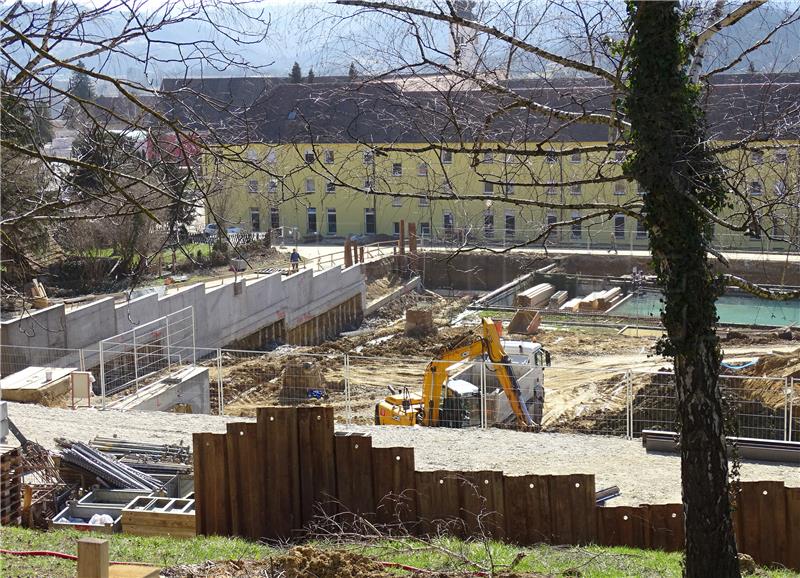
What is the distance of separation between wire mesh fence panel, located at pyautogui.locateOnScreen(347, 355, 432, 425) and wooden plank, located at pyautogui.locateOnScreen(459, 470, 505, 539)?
6882mm

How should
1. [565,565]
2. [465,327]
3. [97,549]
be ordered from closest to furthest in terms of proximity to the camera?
[97,549] < [565,565] < [465,327]

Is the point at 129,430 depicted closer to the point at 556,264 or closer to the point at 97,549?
the point at 97,549

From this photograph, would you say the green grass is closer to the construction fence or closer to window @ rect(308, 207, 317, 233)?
the construction fence

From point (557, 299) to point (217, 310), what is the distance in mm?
15971

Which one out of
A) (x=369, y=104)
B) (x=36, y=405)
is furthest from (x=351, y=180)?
(x=36, y=405)

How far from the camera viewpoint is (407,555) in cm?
901

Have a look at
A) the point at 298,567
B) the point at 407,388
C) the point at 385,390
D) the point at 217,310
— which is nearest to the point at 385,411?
the point at 407,388

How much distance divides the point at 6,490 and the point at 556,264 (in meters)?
37.1

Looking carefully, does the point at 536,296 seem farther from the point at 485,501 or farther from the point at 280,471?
the point at 280,471

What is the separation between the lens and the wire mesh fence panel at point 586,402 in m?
21.3

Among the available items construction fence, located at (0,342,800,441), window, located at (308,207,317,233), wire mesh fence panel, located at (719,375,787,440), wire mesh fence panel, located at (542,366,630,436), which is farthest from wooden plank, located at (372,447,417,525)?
window, located at (308,207,317,233)

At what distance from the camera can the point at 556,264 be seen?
46.5m

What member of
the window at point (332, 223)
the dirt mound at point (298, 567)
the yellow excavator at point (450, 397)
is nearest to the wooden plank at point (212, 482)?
the dirt mound at point (298, 567)

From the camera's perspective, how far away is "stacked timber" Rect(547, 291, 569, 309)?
42156 millimetres
